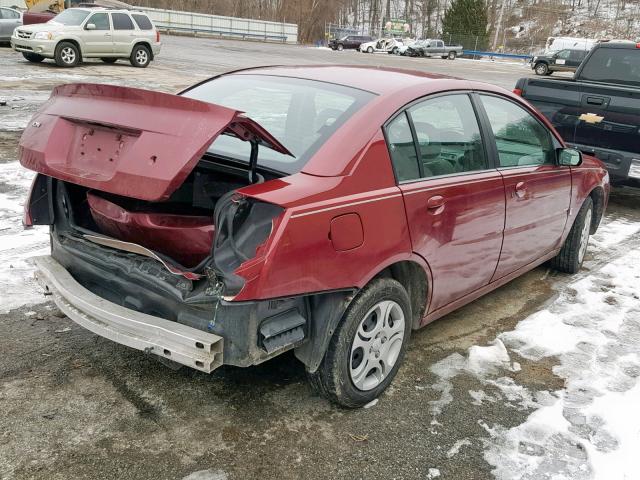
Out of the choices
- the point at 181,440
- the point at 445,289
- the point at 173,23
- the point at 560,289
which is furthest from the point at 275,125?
the point at 173,23

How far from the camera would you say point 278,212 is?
8.45 feet

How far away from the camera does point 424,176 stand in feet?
10.9

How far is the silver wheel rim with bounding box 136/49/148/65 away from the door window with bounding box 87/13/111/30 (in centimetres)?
132

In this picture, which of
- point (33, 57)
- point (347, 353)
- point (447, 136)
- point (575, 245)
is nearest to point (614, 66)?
point (575, 245)

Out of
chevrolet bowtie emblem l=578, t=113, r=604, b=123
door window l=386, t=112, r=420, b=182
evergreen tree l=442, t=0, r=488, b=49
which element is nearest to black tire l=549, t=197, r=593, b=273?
chevrolet bowtie emblem l=578, t=113, r=604, b=123

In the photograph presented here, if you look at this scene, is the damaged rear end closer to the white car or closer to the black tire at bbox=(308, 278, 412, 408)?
the black tire at bbox=(308, 278, 412, 408)

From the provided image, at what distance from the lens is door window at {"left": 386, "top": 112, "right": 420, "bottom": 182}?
315cm

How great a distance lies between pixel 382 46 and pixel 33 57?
3845 centimetres

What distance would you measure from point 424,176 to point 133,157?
154 cm

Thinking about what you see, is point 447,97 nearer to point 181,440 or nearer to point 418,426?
point 418,426

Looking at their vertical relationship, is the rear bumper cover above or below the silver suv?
below

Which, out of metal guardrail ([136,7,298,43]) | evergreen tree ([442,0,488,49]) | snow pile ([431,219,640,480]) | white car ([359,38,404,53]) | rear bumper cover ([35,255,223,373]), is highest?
evergreen tree ([442,0,488,49])

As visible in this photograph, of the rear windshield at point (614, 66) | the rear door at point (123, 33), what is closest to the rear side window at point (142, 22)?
the rear door at point (123, 33)

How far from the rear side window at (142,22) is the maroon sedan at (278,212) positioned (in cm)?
1752
